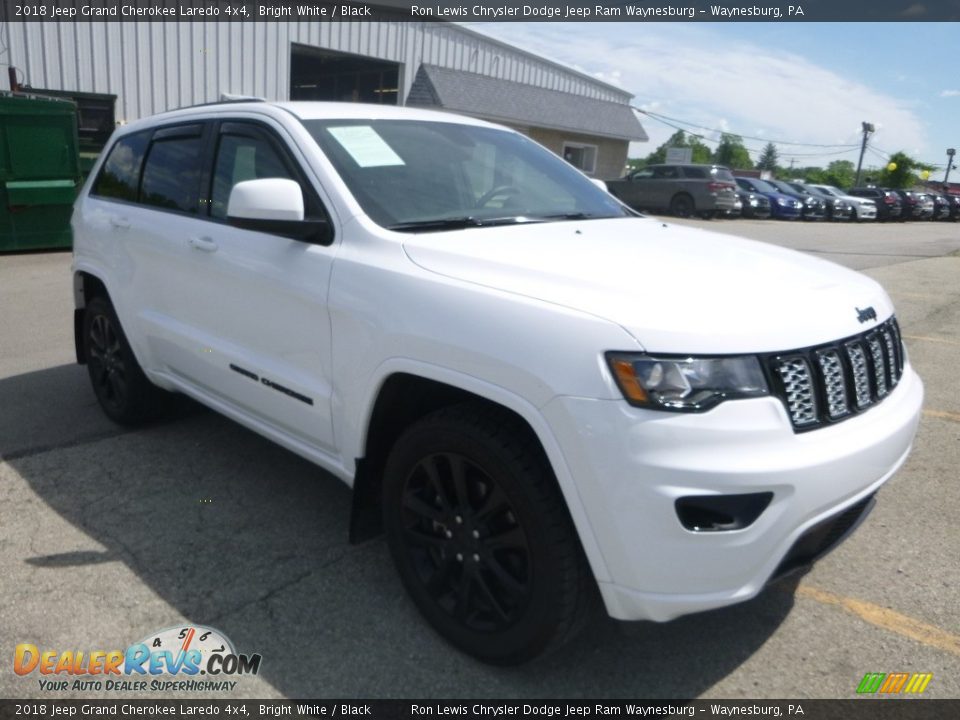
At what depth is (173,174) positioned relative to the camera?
166 inches

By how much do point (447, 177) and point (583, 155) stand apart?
32785mm

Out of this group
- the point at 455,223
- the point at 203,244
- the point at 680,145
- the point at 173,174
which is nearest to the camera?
the point at 455,223

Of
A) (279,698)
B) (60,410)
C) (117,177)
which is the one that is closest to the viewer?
(279,698)

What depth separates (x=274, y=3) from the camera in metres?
20.9

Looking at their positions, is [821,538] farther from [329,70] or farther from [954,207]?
[954,207]

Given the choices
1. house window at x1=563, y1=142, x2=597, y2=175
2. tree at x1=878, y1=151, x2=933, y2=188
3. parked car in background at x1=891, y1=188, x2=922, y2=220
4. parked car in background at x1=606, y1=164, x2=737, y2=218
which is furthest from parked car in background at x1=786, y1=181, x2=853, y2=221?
tree at x1=878, y1=151, x2=933, y2=188

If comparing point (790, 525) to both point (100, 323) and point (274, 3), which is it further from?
point (274, 3)

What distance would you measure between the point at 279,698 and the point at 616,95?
1484 inches

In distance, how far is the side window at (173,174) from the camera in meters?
4.02

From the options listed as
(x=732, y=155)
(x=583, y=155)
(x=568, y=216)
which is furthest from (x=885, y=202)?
(x=732, y=155)

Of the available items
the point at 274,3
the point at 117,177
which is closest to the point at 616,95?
the point at 274,3

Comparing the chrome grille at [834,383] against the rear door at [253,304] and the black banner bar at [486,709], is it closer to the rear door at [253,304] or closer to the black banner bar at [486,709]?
the black banner bar at [486,709]

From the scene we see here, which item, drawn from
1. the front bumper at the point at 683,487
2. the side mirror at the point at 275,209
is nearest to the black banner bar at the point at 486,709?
the front bumper at the point at 683,487

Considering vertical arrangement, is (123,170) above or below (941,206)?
above
